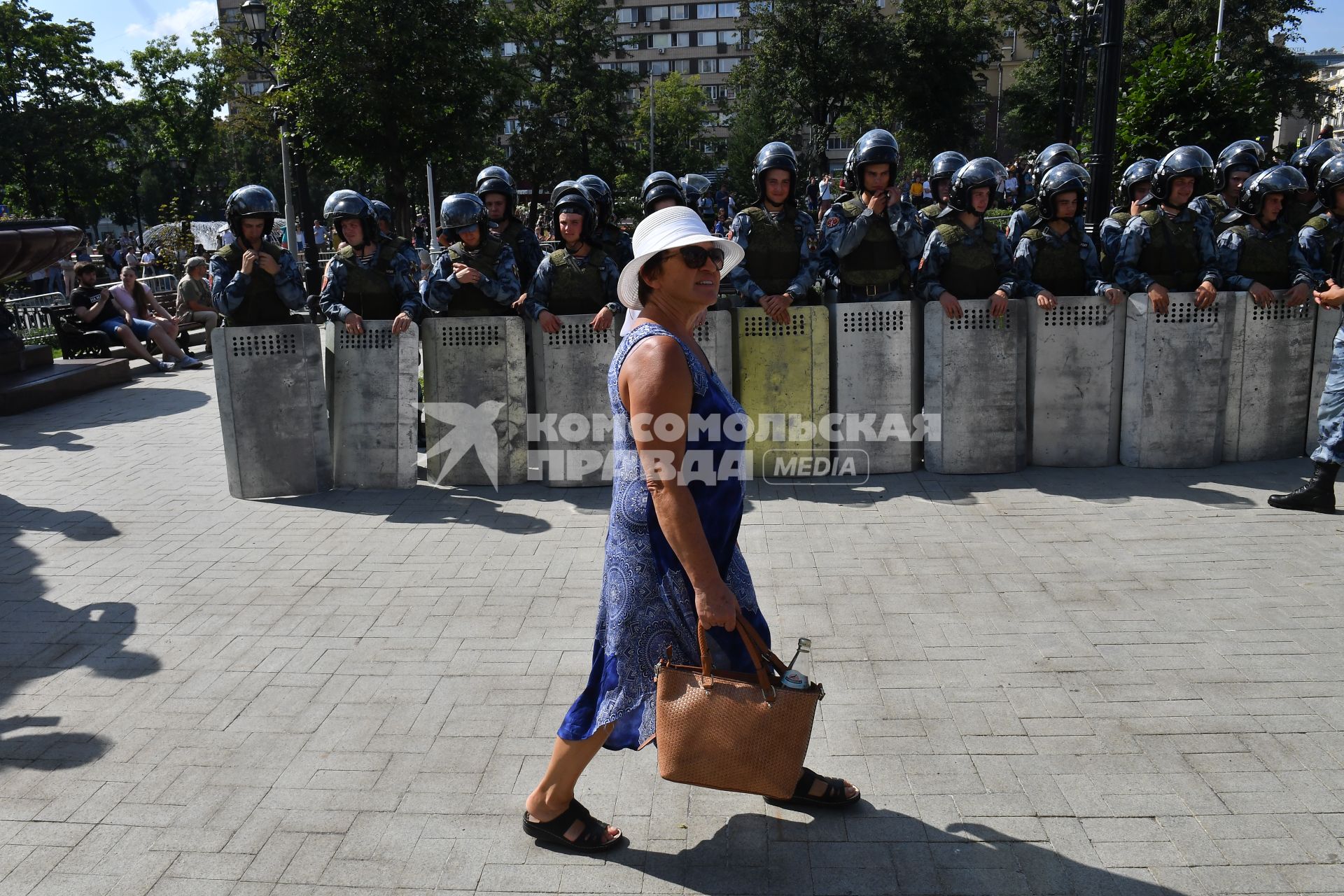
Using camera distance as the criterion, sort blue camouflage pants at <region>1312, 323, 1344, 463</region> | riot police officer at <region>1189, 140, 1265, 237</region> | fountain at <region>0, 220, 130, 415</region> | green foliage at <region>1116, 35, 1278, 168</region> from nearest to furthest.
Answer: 1. blue camouflage pants at <region>1312, 323, 1344, 463</region>
2. riot police officer at <region>1189, 140, 1265, 237</region>
3. fountain at <region>0, 220, 130, 415</region>
4. green foliage at <region>1116, 35, 1278, 168</region>

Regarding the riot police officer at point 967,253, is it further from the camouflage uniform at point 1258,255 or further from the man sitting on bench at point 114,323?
the man sitting on bench at point 114,323

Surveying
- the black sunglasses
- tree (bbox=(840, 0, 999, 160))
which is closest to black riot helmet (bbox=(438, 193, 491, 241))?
the black sunglasses

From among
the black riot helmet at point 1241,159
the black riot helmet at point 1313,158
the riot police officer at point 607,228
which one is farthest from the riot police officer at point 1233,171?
the riot police officer at point 607,228

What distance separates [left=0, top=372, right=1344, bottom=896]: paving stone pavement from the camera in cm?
343

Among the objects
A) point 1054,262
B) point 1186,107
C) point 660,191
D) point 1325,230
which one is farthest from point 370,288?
point 1186,107

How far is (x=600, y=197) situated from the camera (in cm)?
902

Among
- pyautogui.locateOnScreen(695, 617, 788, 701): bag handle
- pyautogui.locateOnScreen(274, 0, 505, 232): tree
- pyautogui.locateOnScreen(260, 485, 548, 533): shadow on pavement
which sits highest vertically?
pyautogui.locateOnScreen(274, 0, 505, 232): tree

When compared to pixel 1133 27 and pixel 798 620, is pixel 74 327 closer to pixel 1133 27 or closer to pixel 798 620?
pixel 798 620

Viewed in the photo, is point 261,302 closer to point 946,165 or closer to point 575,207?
point 575,207

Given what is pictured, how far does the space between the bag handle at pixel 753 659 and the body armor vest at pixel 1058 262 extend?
5878mm

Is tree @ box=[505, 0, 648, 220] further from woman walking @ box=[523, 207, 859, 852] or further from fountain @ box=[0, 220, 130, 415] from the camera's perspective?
woman walking @ box=[523, 207, 859, 852]

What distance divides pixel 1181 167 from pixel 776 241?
10.1 feet

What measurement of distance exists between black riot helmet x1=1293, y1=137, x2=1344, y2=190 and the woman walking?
955 cm

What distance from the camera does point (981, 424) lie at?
26.2ft
